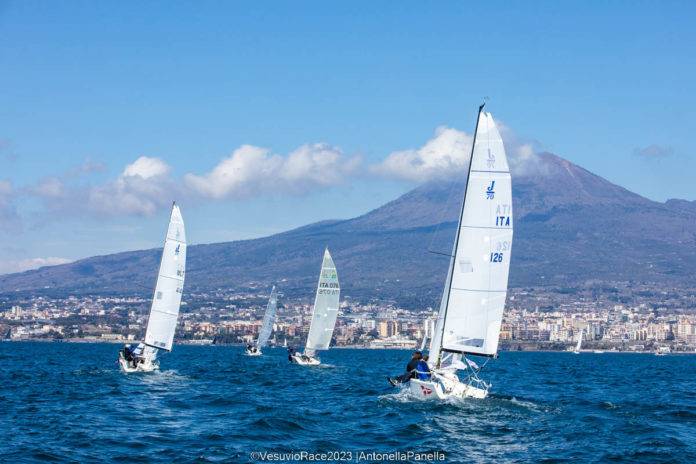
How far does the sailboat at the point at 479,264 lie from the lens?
32375 millimetres

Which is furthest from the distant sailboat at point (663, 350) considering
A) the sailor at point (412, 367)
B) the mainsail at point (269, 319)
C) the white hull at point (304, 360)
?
the sailor at point (412, 367)

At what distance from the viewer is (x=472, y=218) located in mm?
32812

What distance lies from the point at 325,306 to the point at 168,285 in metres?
18.4

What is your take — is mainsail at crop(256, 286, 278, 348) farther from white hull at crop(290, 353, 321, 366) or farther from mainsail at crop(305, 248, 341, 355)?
mainsail at crop(305, 248, 341, 355)

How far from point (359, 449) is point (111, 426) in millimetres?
7293

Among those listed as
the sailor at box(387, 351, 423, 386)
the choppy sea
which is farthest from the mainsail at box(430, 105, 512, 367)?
the choppy sea

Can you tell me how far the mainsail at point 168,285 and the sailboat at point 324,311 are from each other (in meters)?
16.7

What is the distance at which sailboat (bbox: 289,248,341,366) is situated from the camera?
6744 centimetres

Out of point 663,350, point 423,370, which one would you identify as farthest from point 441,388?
point 663,350

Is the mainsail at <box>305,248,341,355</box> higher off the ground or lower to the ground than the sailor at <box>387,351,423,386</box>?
higher

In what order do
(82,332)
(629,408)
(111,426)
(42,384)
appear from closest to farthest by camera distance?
(111,426) → (629,408) → (42,384) → (82,332)

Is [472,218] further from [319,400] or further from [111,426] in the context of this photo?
[111,426]

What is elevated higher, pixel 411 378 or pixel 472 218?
pixel 472 218

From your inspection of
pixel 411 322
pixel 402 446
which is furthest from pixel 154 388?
pixel 411 322
